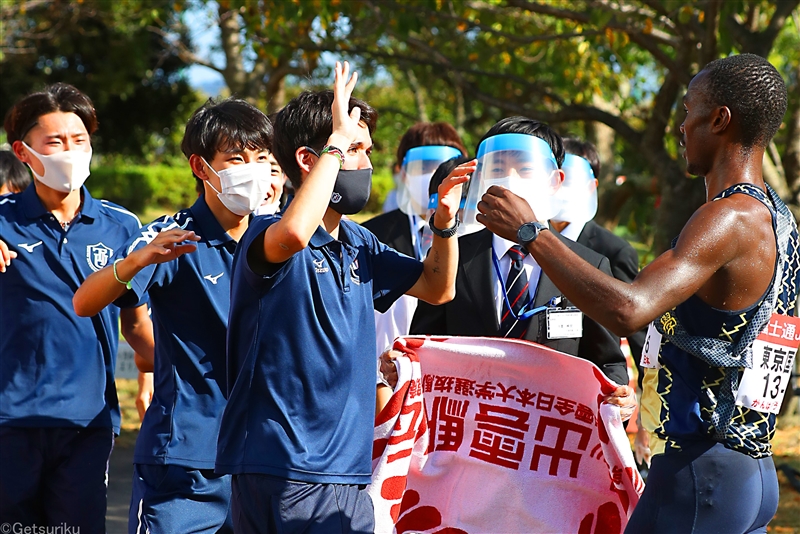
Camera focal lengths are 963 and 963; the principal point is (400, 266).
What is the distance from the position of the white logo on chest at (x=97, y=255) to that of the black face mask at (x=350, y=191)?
1.58 metres

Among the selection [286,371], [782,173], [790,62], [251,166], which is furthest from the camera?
[790,62]

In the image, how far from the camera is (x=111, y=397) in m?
4.17

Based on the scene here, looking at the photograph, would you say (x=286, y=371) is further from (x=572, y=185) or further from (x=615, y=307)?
(x=572, y=185)

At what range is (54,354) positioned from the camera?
4031 mm

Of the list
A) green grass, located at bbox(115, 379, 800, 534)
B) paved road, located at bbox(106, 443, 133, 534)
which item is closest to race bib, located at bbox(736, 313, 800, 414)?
green grass, located at bbox(115, 379, 800, 534)

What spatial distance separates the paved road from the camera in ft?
20.9

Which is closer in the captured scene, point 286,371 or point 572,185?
point 286,371

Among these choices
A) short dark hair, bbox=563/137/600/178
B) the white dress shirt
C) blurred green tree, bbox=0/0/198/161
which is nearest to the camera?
the white dress shirt

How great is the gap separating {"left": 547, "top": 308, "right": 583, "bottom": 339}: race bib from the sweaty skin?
45.5 inches

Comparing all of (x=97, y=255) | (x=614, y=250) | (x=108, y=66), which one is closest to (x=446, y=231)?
(x=97, y=255)

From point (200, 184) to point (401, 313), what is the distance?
1538 mm

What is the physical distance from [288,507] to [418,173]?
9.99ft

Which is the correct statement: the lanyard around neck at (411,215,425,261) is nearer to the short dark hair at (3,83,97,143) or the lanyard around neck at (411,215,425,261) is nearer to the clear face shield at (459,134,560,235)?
the clear face shield at (459,134,560,235)

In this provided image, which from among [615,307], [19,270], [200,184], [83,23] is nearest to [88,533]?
→ [19,270]
